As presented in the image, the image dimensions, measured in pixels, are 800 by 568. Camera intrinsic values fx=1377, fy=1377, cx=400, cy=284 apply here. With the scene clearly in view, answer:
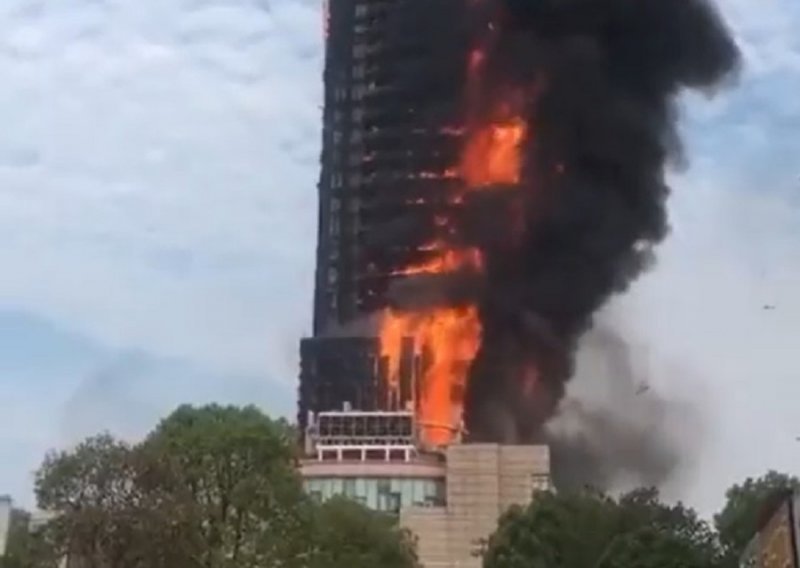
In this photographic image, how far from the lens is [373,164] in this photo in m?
122

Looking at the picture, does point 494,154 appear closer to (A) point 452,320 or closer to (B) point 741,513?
(A) point 452,320

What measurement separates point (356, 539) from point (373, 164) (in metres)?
69.2

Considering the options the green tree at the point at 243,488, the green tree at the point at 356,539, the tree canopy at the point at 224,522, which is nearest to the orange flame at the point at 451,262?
the green tree at the point at 356,539

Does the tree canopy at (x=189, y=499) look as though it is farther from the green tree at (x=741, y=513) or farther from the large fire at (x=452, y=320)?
the large fire at (x=452, y=320)

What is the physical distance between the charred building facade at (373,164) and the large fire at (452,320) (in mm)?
1370

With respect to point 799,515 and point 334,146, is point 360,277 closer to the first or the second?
point 334,146

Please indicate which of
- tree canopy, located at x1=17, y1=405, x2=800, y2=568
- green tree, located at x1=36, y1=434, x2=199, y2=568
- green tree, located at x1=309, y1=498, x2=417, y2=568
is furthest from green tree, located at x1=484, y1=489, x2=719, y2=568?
green tree, located at x1=36, y1=434, x2=199, y2=568

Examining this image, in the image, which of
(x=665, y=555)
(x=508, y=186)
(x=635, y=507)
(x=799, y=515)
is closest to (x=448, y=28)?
(x=508, y=186)

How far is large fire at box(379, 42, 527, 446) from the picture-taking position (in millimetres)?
107188

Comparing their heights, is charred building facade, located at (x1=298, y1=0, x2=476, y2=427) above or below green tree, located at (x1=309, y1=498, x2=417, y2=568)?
above

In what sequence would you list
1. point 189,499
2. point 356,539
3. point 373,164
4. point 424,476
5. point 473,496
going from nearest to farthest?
point 189,499
point 356,539
point 473,496
point 424,476
point 373,164

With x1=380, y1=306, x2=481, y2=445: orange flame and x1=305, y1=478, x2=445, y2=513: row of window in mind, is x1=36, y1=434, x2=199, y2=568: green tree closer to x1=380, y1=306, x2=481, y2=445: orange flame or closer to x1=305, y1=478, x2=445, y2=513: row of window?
x1=305, y1=478, x2=445, y2=513: row of window

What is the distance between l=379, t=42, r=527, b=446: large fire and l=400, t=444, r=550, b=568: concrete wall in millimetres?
10496

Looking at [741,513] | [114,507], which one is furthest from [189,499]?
[741,513]
